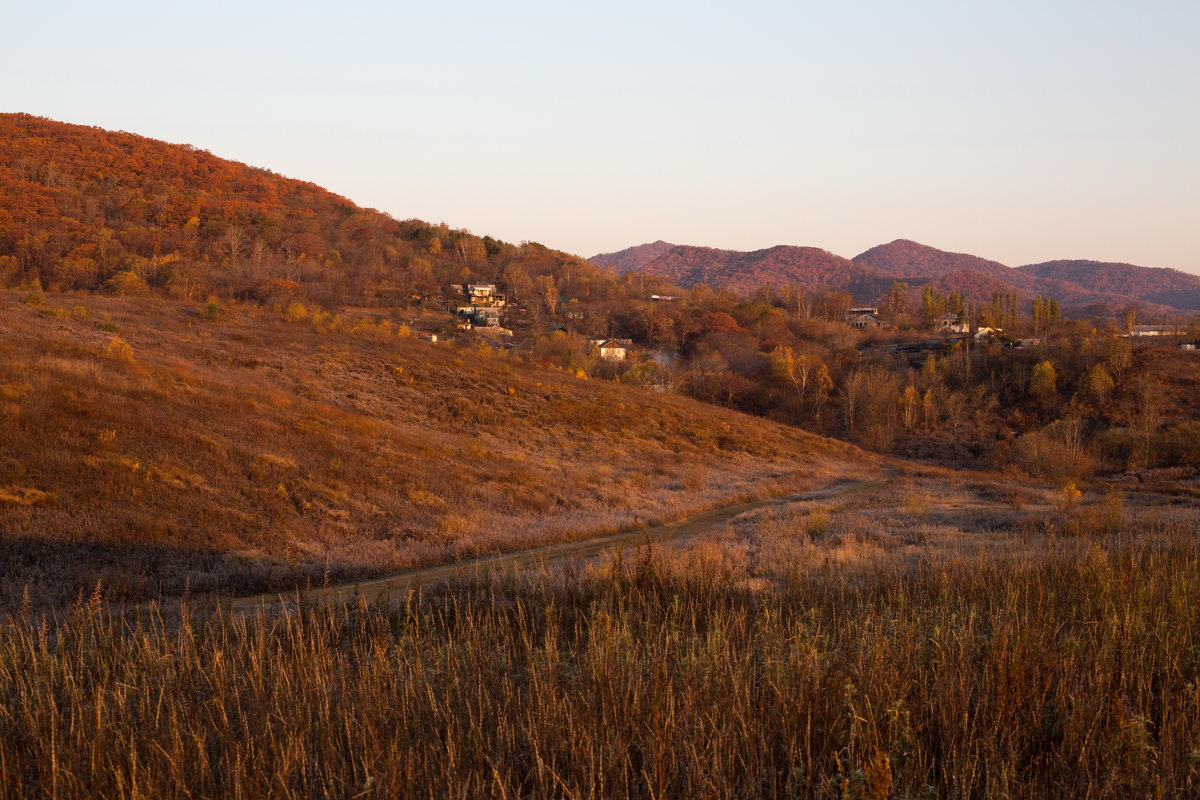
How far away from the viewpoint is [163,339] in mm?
34719

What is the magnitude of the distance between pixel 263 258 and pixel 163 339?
65.9 m

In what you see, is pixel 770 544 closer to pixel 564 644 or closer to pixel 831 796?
pixel 564 644

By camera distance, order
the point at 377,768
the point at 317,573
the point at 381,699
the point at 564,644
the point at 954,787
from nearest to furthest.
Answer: the point at 954,787, the point at 377,768, the point at 381,699, the point at 564,644, the point at 317,573

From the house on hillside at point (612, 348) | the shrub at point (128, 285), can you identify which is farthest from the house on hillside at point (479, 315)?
the shrub at point (128, 285)

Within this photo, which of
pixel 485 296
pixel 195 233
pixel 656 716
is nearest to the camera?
pixel 656 716

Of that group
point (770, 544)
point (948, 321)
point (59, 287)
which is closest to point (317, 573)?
point (770, 544)

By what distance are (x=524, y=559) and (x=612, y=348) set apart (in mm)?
77311

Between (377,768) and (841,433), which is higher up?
(377,768)

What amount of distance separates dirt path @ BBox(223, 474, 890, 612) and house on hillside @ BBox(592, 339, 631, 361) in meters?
54.2

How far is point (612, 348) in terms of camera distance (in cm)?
9162

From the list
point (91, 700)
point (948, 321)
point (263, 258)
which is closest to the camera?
point (91, 700)

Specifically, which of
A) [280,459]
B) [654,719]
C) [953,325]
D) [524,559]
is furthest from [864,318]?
[654,719]

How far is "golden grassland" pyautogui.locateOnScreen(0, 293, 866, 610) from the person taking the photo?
1334cm

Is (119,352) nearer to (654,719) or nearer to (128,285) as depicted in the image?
(654,719)
